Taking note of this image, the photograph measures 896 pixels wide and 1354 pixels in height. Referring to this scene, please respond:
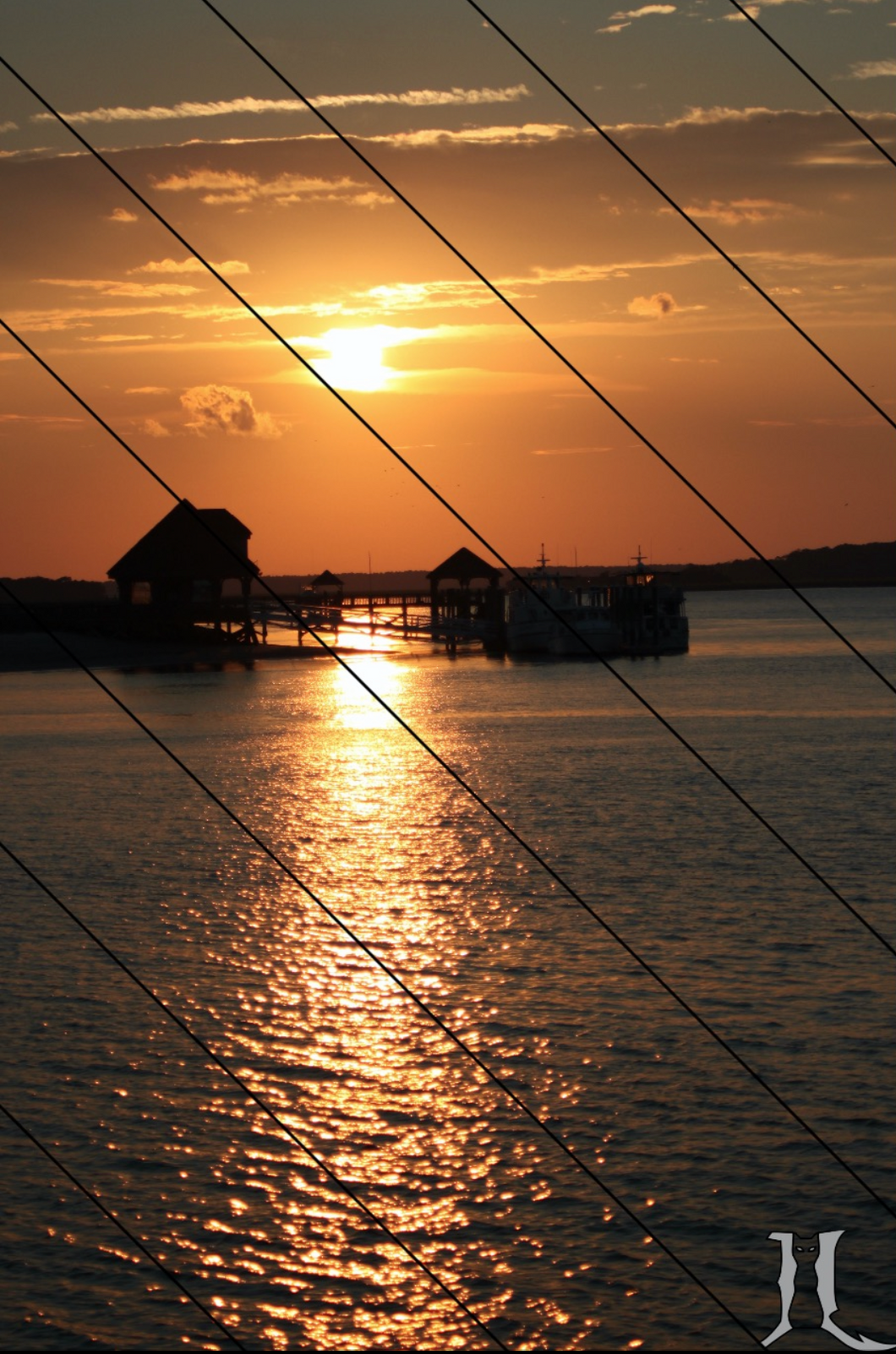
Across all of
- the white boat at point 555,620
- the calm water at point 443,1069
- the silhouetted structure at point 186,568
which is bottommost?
the calm water at point 443,1069

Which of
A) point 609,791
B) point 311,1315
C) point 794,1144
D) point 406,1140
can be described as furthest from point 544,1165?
point 609,791

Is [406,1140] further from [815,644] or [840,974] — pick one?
[815,644]

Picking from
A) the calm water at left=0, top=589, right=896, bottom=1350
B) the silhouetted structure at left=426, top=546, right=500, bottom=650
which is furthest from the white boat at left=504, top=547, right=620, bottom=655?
the calm water at left=0, top=589, right=896, bottom=1350

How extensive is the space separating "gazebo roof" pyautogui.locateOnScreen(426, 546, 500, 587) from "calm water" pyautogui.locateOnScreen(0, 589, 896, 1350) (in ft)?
226

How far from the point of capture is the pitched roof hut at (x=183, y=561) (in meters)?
90.7

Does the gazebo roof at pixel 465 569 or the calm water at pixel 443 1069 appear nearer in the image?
the calm water at pixel 443 1069

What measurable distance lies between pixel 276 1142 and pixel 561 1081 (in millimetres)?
2631

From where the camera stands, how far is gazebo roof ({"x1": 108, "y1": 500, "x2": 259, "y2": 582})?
9050cm

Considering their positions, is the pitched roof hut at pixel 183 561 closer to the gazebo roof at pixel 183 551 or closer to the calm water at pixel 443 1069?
the gazebo roof at pixel 183 551

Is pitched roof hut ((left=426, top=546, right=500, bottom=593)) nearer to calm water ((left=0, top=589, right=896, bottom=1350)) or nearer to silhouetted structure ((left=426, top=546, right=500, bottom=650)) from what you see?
silhouetted structure ((left=426, top=546, right=500, bottom=650))

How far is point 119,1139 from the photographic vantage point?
40.9ft
